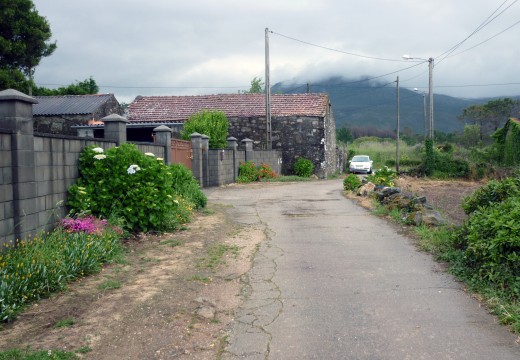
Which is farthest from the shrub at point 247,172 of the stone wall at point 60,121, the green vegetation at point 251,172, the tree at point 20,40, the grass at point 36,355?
the grass at point 36,355

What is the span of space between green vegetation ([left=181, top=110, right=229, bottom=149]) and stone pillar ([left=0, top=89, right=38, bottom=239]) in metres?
17.8

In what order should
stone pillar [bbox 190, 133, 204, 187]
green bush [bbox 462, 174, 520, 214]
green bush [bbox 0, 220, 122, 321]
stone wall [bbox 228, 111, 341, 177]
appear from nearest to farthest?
green bush [bbox 0, 220, 122, 321]
green bush [bbox 462, 174, 520, 214]
stone pillar [bbox 190, 133, 204, 187]
stone wall [bbox 228, 111, 341, 177]

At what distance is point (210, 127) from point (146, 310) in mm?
21007

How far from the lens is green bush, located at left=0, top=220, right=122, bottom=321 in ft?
18.5

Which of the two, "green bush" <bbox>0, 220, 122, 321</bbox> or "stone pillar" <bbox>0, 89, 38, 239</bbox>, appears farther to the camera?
"stone pillar" <bbox>0, 89, 38, 239</bbox>

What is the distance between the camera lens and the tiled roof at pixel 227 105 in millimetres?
33250

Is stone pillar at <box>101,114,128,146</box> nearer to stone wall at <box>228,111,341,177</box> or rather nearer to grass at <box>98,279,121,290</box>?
grass at <box>98,279,121,290</box>

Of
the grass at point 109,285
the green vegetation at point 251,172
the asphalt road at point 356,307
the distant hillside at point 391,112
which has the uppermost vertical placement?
the distant hillside at point 391,112

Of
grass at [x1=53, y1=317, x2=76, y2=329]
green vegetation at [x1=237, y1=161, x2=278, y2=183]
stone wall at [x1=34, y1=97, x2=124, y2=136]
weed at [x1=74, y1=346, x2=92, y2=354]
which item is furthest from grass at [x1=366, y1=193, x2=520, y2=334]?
stone wall at [x1=34, y1=97, x2=124, y2=136]

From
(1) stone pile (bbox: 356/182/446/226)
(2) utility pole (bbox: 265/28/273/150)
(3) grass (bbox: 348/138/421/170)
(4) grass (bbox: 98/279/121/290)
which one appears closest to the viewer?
(4) grass (bbox: 98/279/121/290)

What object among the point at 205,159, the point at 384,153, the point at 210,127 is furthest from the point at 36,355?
the point at 384,153

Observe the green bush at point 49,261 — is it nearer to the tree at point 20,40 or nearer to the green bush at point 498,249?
the green bush at point 498,249

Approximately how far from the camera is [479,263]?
6.85 metres

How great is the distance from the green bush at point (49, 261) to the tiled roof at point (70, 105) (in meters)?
22.2
